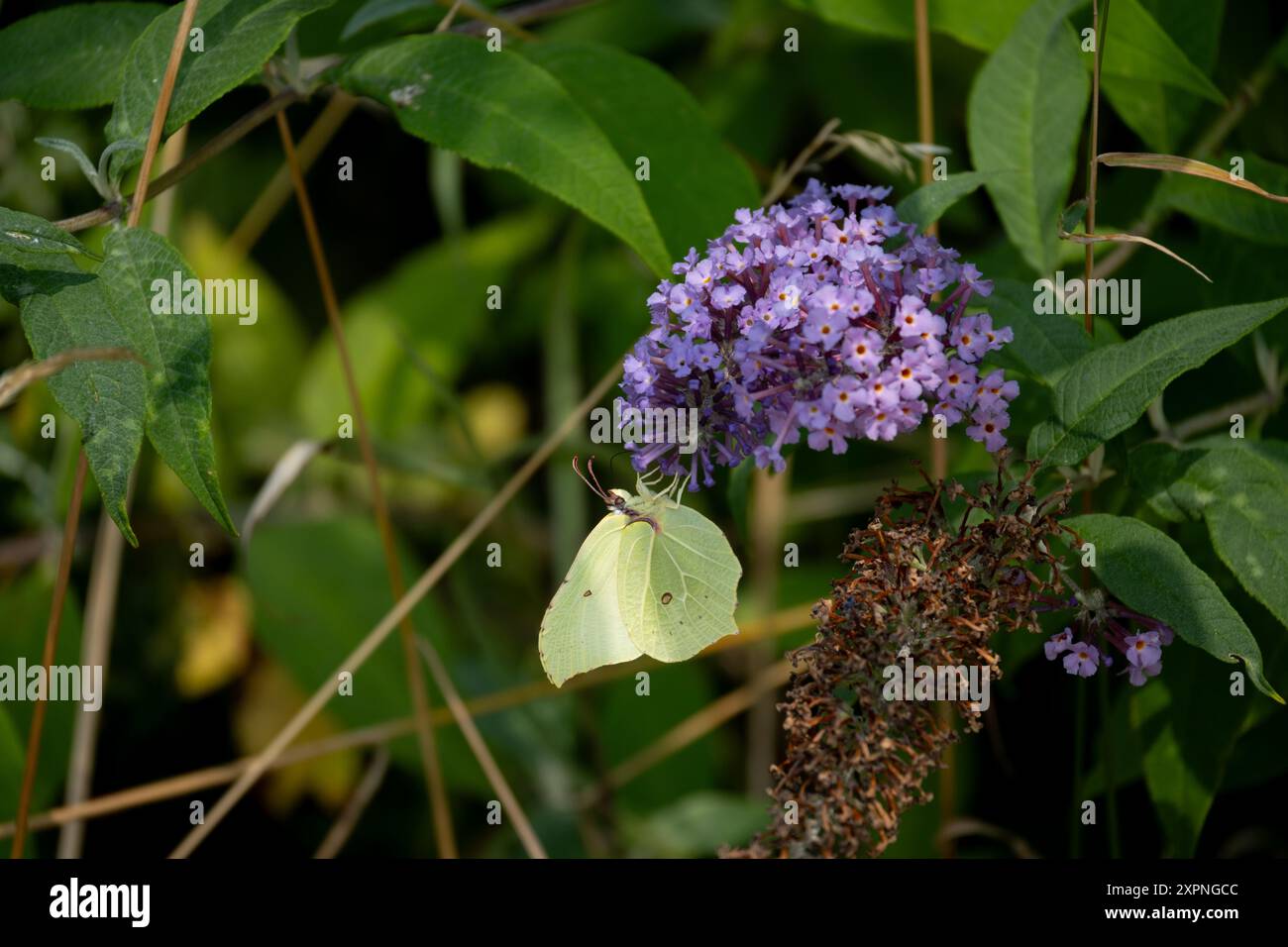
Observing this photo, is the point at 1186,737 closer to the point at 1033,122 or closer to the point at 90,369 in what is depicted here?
the point at 1033,122

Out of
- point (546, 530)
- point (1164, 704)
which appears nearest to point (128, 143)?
point (1164, 704)

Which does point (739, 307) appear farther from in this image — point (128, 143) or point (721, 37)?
point (721, 37)

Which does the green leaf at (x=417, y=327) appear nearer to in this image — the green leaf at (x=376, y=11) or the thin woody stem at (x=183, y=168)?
the green leaf at (x=376, y=11)

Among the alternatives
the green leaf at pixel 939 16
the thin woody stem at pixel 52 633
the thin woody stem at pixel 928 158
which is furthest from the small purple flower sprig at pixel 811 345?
the thin woody stem at pixel 52 633

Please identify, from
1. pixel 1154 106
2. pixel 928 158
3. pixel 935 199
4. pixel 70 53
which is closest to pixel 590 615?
pixel 935 199

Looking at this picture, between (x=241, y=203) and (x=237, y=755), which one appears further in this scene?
(x=241, y=203)
